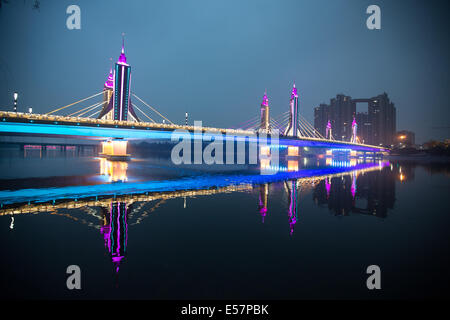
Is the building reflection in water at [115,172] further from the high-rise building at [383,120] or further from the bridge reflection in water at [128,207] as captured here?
the high-rise building at [383,120]

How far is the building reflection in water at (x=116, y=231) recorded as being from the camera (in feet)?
21.3

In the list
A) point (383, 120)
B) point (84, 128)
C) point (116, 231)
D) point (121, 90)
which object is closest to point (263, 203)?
point (116, 231)

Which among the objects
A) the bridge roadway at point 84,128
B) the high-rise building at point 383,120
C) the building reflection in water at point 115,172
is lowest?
the building reflection in water at point 115,172

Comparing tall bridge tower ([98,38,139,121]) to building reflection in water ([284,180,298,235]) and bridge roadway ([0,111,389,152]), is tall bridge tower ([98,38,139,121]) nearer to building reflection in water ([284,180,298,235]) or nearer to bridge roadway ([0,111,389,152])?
bridge roadway ([0,111,389,152])

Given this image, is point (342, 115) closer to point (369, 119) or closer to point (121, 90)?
point (369, 119)

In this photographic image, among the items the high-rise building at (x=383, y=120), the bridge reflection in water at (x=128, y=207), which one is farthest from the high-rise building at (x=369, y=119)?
the bridge reflection in water at (x=128, y=207)

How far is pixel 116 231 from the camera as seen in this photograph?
8203mm

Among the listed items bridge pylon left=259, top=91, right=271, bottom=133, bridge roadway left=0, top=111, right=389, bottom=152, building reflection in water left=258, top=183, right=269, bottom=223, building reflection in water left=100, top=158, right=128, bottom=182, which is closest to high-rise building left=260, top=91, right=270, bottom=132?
bridge pylon left=259, top=91, right=271, bottom=133

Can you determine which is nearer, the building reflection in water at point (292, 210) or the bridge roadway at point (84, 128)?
the building reflection in water at point (292, 210)

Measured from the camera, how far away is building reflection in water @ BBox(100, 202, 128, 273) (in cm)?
649

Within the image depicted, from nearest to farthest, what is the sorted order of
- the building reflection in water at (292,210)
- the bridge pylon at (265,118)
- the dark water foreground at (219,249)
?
the dark water foreground at (219,249), the building reflection in water at (292,210), the bridge pylon at (265,118)

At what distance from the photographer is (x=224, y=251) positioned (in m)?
6.76

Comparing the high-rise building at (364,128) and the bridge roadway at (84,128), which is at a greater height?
the high-rise building at (364,128)
